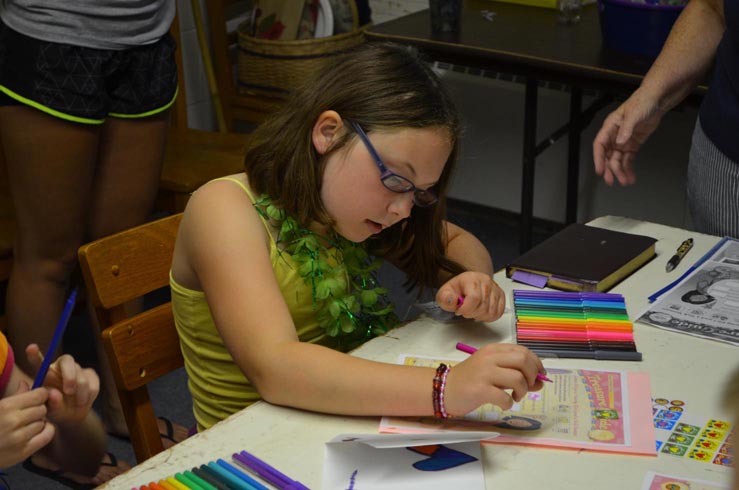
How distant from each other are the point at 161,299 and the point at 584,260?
78.6 inches

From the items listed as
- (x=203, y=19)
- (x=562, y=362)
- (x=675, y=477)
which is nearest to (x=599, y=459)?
(x=675, y=477)

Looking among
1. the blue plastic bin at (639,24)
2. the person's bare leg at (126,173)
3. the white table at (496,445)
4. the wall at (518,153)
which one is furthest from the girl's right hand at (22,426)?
the wall at (518,153)

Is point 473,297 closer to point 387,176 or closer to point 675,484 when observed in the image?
point 387,176

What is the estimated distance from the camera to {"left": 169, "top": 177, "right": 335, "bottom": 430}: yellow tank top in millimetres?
1548

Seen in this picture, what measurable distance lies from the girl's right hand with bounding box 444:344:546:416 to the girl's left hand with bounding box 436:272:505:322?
239mm

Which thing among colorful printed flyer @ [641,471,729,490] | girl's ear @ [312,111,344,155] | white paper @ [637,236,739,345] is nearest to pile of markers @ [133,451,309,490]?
colorful printed flyer @ [641,471,729,490]

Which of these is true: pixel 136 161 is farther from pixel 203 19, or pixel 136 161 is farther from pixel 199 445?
pixel 203 19

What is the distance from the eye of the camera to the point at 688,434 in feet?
4.00

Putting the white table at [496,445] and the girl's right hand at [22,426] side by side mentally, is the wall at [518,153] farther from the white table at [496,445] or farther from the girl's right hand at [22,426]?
the girl's right hand at [22,426]

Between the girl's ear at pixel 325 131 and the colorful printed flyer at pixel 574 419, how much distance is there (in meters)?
0.44

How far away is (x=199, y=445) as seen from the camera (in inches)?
47.3

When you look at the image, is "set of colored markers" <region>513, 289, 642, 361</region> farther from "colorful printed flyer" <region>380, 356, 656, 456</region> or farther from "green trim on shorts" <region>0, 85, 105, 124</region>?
"green trim on shorts" <region>0, 85, 105, 124</region>

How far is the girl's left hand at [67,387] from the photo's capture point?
1.27 metres

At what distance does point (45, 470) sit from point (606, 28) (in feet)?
6.47
